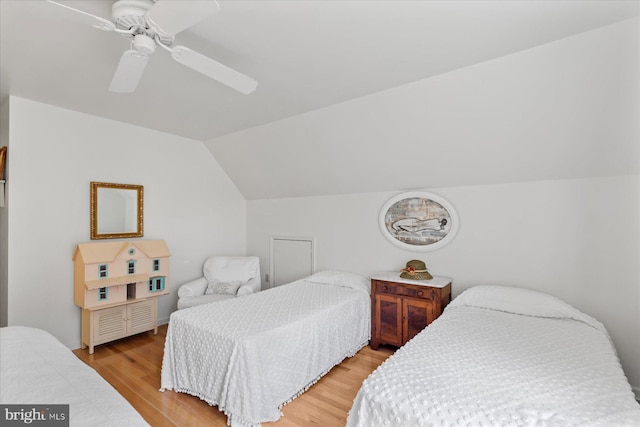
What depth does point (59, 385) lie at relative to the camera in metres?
1.20

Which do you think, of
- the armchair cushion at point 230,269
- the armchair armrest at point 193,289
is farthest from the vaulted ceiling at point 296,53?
the armchair armrest at point 193,289

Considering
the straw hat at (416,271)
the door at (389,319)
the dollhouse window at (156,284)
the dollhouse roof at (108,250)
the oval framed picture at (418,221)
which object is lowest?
the door at (389,319)

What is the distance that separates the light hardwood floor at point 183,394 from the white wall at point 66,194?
0.65 m

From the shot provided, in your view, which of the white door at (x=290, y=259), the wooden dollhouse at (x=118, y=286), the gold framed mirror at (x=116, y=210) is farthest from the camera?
the white door at (x=290, y=259)

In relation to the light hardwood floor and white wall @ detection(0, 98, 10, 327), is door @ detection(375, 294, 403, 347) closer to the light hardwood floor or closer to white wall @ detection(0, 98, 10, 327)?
the light hardwood floor

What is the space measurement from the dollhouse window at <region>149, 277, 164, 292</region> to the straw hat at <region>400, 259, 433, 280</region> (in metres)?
2.67

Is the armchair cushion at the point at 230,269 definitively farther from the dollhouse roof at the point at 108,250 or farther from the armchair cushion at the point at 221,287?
the dollhouse roof at the point at 108,250

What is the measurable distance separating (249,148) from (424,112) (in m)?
2.24

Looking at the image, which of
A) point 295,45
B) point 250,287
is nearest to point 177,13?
point 295,45

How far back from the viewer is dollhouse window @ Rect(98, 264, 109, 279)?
121 inches

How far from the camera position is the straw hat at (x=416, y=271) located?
3.04 metres

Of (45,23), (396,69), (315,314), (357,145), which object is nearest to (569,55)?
(396,69)

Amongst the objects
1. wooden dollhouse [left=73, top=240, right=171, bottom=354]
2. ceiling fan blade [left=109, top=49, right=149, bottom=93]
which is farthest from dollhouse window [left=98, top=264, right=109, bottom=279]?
ceiling fan blade [left=109, top=49, right=149, bottom=93]

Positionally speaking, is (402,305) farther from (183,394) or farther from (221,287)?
(221,287)
